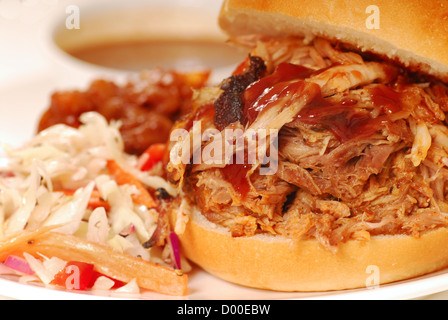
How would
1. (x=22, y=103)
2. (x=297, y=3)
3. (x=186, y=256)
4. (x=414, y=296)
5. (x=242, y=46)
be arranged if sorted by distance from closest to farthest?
1. (x=414, y=296)
2. (x=297, y=3)
3. (x=186, y=256)
4. (x=242, y=46)
5. (x=22, y=103)

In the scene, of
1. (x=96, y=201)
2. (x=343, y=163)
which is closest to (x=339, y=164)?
(x=343, y=163)

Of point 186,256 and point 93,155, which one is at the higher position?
point 93,155

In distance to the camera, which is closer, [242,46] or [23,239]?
[23,239]

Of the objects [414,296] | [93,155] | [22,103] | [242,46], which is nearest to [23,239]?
[93,155]

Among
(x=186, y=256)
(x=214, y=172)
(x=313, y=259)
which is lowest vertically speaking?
(x=186, y=256)

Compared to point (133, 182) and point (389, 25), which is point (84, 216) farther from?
point (389, 25)

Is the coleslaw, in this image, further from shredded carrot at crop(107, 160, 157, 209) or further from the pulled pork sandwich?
the pulled pork sandwich

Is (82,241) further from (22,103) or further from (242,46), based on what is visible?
(22,103)
